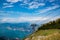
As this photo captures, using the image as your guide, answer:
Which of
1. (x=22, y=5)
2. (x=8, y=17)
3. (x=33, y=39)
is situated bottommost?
(x=33, y=39)

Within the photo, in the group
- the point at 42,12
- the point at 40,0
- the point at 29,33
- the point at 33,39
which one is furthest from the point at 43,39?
the point at 40,0

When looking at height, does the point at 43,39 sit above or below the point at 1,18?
below

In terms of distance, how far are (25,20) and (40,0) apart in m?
0.69

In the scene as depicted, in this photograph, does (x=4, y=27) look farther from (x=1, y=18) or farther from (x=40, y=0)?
(x=40, y=0)

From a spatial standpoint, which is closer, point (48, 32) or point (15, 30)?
point (48, 32)

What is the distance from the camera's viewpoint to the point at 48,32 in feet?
12.5

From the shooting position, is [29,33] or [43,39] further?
[29,33]

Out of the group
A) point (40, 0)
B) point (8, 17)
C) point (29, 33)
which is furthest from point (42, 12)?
point (8, 17)

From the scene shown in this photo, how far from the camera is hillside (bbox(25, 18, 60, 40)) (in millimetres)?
3629

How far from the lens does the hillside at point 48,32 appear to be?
11.9ft

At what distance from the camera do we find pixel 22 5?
4.25 m

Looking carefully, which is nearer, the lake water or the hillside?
the hillside

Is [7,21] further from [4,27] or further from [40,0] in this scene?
[40,0]

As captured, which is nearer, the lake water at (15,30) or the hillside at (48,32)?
the hillside at (48,32)
